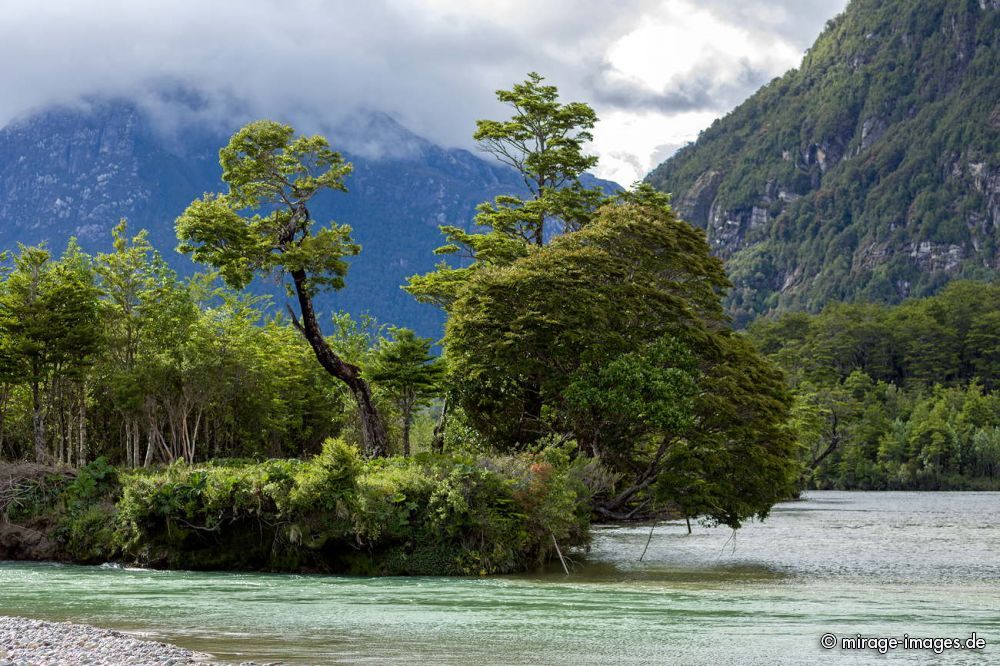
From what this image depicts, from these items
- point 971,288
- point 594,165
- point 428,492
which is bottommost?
point 428,492

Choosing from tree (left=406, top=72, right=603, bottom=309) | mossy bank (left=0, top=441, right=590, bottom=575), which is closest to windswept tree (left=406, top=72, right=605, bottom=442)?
tree (left=406, top=72, right=603, bottom=309)

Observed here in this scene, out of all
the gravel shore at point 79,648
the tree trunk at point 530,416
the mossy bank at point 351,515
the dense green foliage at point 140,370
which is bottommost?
the gravel shore at point 79,648

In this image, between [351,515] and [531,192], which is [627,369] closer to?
[351,515]

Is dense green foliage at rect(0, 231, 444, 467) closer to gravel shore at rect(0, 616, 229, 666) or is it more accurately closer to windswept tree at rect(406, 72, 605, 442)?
windswept tree at rect(406, 72, 605, 442)

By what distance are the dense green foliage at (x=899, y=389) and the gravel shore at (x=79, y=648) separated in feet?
307

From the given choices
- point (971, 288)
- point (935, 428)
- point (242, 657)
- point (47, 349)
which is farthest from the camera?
point (971, 288)

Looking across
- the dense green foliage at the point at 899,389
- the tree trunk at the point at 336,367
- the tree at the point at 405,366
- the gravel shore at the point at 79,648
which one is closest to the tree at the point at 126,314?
the tree at the point at 405,366

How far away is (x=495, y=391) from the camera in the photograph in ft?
139

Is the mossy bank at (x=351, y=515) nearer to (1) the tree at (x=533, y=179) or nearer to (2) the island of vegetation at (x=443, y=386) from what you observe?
(2) the island of vegetation at (x=443, y=386)

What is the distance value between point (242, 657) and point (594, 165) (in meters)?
42.7

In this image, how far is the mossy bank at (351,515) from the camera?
33.0m

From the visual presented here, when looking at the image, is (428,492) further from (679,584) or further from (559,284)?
(559,284)

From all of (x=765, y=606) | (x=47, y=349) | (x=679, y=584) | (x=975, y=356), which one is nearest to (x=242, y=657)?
(x=765, y=606)

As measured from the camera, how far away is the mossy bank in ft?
108
